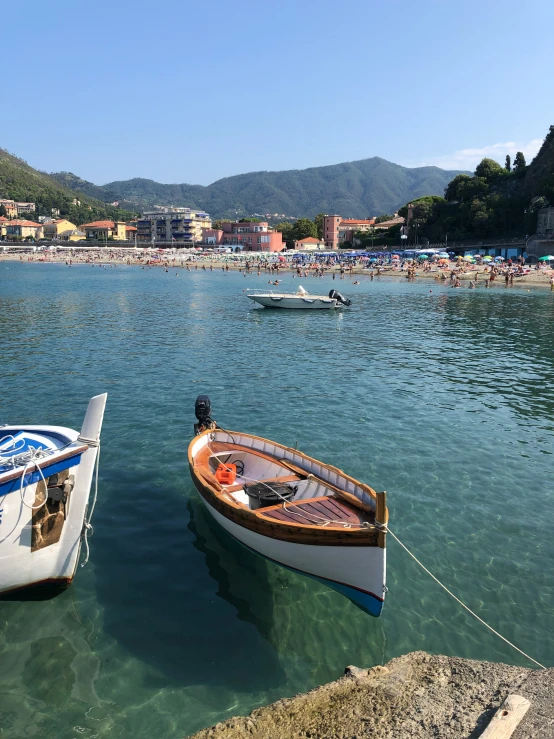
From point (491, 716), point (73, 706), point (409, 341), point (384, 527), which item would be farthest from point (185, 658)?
point (409, 341)

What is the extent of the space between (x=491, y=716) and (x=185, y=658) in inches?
150

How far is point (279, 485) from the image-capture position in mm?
9633

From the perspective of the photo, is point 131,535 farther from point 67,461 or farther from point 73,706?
point 73,706

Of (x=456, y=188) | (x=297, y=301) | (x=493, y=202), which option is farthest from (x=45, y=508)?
(x=456, y=188)

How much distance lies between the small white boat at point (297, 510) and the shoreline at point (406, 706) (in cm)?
107

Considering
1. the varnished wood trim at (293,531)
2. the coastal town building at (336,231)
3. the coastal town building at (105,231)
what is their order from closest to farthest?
the varnished wood trim at (293,531), the coastal town building at (336,231), the coastal town building at (105,231)

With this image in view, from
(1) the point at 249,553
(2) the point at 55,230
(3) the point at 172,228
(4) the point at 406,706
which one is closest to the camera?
(4) the point at 406,706

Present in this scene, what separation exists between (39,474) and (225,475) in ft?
12.1

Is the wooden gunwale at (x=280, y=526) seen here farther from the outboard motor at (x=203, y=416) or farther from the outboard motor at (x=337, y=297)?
the outboard motor at (x=337, y=297)

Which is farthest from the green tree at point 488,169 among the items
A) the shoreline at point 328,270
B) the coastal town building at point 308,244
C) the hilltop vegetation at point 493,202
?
the coastal town building at point 308,244

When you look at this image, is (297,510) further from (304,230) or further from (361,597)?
(304,230)

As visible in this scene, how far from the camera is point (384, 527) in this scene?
6824 millimetres

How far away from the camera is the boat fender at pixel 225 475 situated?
33.2 ft

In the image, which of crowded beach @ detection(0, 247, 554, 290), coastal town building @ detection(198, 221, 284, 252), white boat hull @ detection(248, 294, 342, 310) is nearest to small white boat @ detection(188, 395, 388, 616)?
white boat hull @ detection(248, 294, 342, 310)
